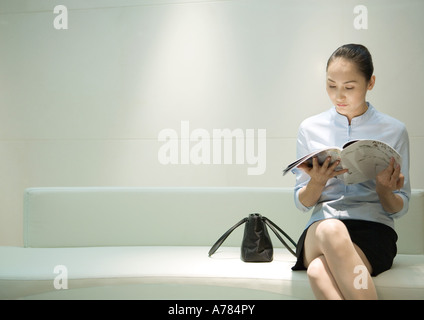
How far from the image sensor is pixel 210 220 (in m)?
3.01

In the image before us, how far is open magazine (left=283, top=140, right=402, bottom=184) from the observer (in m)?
1.90

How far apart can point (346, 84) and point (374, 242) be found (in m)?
0.68

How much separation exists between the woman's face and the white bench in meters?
0.76

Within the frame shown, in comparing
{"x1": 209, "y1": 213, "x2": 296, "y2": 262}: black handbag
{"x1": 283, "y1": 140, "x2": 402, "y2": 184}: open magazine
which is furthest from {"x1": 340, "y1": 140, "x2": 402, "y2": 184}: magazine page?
{"x1": 209, "y1": 213, "x2": 296, "y2": 262}: black handbag

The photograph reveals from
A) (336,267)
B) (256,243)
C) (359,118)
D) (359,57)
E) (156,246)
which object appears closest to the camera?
(336,267)

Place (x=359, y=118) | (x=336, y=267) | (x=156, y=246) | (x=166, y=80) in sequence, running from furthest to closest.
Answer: (x=166, y=80), (x=156, y=246), (x=359, y=118), (x=336, y=267)

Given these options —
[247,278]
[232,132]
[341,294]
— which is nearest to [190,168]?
[232,132]

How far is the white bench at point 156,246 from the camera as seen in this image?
2.21 m

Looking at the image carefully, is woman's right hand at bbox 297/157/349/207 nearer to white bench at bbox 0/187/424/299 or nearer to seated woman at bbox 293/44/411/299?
seated woman at bbox 293/44/411/299

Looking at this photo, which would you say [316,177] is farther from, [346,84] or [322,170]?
[346,84]

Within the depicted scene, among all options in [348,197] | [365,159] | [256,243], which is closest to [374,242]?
[348,197]

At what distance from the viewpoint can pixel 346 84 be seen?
2.22m

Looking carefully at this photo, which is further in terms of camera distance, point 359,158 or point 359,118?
point 359,118
